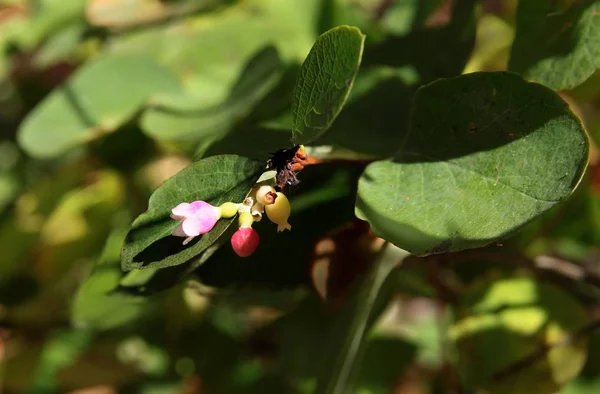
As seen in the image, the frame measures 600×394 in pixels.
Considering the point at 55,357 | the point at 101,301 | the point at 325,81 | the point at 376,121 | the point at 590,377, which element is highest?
the point at 325,81

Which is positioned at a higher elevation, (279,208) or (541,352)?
(279,208)

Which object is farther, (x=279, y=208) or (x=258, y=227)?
(x=258, y=227)

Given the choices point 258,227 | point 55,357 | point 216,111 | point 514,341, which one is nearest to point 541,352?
point 514,341

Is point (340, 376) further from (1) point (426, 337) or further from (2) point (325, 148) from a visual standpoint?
(1) point (426, 337)

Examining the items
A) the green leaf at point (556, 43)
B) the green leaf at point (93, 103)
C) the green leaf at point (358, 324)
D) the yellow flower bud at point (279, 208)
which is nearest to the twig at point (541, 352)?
the green leaf at point (358, 324)

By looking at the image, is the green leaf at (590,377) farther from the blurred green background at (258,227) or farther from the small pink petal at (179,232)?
the small pink petal at (179,232)

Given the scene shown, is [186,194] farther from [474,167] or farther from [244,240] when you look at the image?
[474,167]

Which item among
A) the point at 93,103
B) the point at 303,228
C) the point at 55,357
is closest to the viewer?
the point at 303,228
